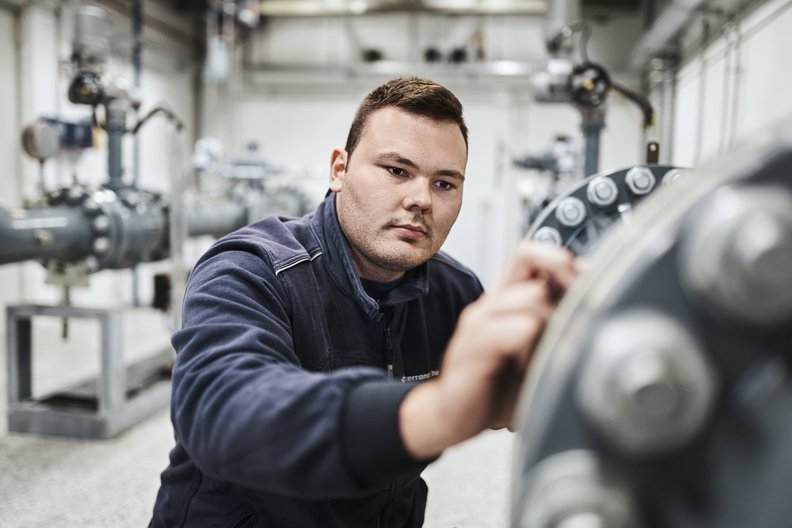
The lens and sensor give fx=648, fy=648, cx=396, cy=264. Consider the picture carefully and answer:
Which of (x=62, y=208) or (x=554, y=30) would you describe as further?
(x=554, y=30)

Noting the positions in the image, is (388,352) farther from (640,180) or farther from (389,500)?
(640,180)

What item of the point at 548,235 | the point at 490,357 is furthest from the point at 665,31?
the point at 490,357

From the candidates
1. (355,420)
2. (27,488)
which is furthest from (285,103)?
(355,420)

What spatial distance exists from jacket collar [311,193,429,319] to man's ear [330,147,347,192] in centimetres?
2

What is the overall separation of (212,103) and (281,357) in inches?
279

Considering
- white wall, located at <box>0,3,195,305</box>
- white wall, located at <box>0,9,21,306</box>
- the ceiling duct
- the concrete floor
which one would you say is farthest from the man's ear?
the ceiling duct

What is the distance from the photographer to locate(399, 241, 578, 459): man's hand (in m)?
0.44

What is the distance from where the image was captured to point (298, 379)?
56cm

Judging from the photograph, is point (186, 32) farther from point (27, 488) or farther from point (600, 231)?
point (600, 231)

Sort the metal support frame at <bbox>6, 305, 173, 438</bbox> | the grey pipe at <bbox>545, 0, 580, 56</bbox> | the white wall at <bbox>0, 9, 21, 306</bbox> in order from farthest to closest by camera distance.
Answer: the white wall at <bbox>0, 9, 21, 306</bbox> < the grey pipe at <bbox>545, 0, 580, 56</bbox> < the metal support frame at <bbox>6, 305, 173, 438</bbox>

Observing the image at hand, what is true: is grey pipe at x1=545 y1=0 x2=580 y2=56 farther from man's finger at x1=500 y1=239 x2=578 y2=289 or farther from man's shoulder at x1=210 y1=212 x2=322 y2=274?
man's finger at x1=500 y1=239 x2=578 y2=289

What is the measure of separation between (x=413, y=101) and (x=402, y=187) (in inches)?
5.2

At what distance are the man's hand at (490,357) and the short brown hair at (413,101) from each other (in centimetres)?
53

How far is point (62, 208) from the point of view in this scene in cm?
240
